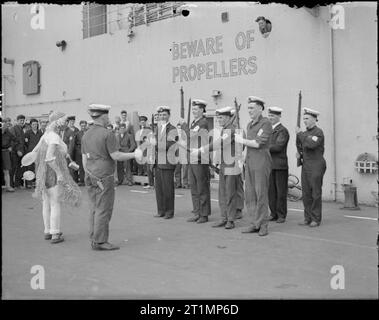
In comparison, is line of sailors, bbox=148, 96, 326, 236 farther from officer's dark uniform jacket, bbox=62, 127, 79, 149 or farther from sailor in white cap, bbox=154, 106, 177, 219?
officer's dark uniform jacket, bbox=62, 127, 79, 149

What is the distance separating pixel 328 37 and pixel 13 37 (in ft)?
49.9

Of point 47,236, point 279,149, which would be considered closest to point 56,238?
point 47,236

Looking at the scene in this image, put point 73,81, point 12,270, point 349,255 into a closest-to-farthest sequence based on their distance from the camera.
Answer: point 12,270
point 349,255
point 73,81

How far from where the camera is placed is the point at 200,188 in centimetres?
843

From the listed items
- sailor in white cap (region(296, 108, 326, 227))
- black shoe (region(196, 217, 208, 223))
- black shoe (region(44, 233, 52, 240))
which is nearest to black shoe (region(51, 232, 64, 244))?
black shoe (region(44, 233, 52, 240))

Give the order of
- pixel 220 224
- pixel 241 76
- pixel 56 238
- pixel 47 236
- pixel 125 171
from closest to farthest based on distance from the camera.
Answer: pixel 56 238
pixel 47 236
pixel 220 224
pixel 241 76
pixel 125 171

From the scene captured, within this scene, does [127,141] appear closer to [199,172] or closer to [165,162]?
[165,162]

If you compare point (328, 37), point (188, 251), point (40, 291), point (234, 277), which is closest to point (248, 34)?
point (328, 37)

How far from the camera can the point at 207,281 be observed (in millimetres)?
4984

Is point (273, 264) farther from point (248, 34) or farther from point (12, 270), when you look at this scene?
point (248, 34)

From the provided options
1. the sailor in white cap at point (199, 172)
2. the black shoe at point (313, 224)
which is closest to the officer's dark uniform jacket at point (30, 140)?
the sailor in white cap at point (199, 172)

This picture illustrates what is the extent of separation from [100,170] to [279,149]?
3328 millimetres

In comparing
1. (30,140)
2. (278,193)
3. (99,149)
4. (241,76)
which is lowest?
(278,193)

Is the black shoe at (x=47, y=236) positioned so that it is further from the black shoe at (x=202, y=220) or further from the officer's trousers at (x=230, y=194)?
the officer's trousers at (x=230, y=194)
